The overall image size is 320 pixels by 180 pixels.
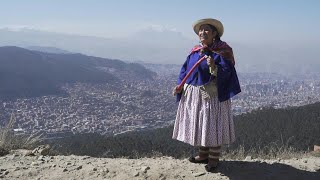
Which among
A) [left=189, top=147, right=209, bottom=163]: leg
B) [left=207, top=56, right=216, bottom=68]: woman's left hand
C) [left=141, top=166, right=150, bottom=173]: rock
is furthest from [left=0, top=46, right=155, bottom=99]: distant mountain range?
[left=207, top=56, right=216, bottom=68]: woman's left hand

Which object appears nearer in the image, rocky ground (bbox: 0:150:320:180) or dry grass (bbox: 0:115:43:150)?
rocky ground (bbox: 0:150:320:180)

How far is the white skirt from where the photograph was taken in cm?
494

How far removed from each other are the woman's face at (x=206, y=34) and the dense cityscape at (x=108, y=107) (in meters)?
30.0

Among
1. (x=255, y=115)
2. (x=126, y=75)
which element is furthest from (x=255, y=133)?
(x=126, y=75)

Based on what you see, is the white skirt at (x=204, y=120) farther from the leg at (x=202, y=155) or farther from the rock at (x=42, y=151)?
the rock at (x=42, y=151)

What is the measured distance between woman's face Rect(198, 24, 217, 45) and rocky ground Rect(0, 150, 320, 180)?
1.62 metres

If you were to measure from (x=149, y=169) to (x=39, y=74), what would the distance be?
8716cm

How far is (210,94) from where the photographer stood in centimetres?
495

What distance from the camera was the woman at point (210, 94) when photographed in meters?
4.90

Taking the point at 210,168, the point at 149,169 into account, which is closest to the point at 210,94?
the point at 210,168

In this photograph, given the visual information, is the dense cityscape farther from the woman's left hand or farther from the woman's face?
the woman's left hand

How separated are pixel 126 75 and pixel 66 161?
101 meters

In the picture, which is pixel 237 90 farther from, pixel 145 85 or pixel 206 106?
pixel 145 85

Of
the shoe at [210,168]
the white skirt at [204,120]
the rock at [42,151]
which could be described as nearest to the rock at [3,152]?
the rock at [42,151]
